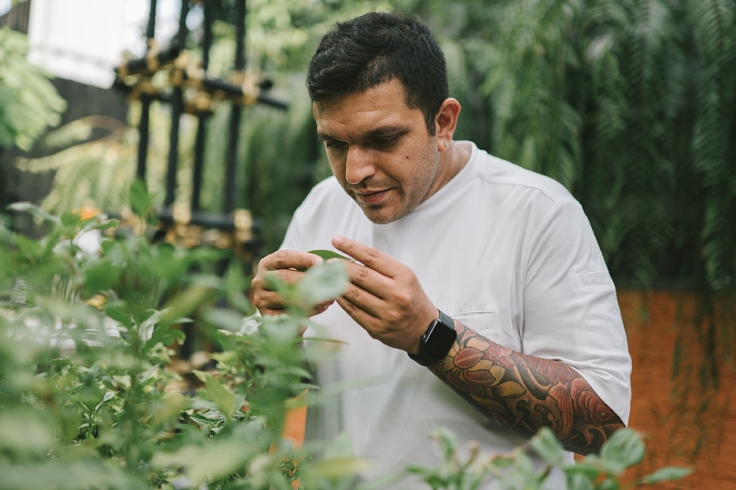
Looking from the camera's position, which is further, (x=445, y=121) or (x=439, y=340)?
(x=445, y=121)

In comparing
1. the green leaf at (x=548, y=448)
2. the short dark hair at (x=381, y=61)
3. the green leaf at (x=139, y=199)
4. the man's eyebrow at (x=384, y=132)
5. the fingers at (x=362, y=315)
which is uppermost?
the short dark hair at (x=381, y=61)

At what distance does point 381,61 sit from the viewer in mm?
1079

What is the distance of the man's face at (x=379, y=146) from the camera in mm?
1070

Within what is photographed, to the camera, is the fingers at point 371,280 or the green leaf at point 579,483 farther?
the fingers at point 371,280

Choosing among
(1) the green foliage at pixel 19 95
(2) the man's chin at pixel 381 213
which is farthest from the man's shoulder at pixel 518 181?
(1) the green foliage at pixel 19 95

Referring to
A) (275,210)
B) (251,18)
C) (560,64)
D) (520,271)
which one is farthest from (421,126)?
(251,18)

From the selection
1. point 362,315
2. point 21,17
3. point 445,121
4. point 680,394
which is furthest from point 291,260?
point 21,17

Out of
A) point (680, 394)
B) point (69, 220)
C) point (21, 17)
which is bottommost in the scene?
point (680, 394)

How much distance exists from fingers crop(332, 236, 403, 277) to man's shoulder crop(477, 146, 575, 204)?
40 cm

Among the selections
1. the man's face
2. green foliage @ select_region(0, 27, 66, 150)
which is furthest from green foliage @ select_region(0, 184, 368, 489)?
green foliage @ select_region(0, 27, 66, 150)

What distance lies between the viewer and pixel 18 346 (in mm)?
366

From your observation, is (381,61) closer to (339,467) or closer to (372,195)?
(372,195)

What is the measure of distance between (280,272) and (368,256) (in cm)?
14

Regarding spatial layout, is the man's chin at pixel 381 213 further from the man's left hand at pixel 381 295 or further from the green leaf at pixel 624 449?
the green leaf at pixel 624 449
